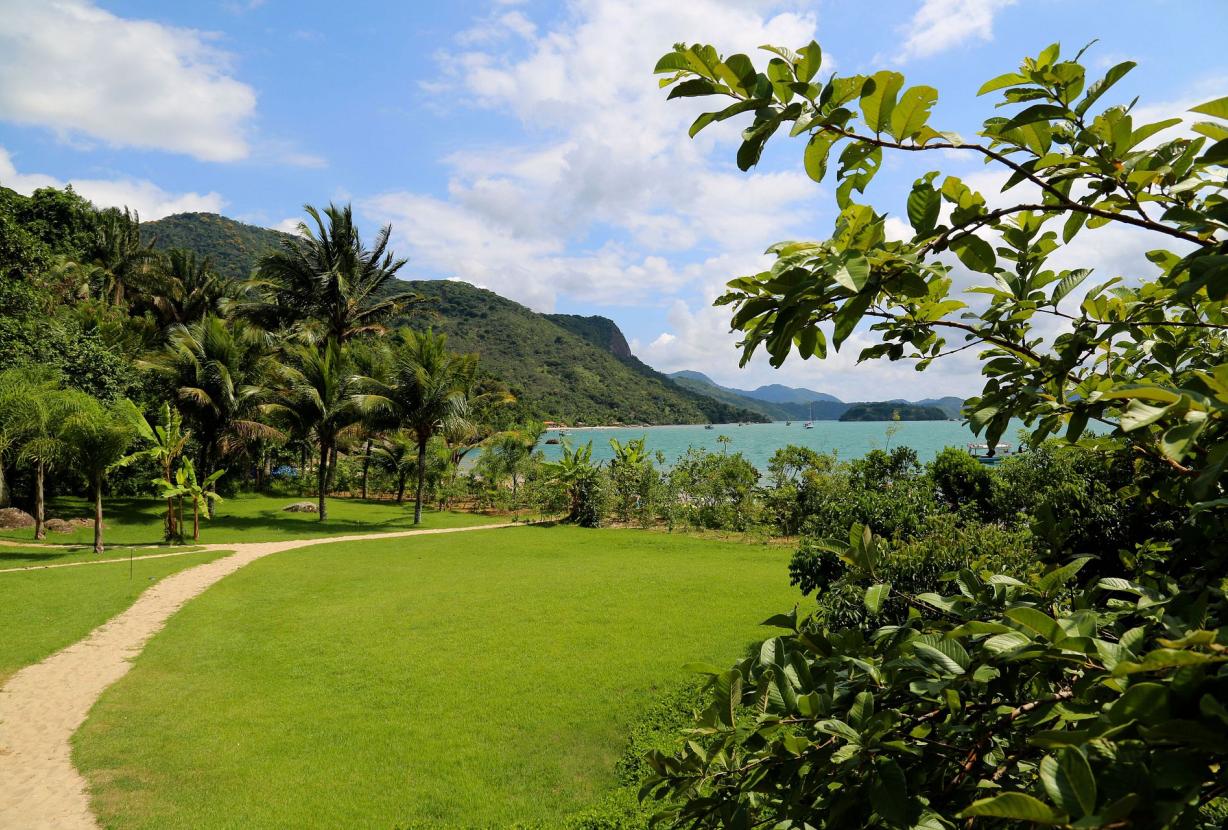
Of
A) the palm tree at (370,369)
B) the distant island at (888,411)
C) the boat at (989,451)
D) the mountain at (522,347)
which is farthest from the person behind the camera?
the distant island at (888,411)

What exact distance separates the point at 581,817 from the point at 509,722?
166cm

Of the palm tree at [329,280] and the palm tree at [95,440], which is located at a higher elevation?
the palm tree at [329,280]

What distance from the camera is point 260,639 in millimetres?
7730

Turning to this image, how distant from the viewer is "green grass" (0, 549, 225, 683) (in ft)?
23.1

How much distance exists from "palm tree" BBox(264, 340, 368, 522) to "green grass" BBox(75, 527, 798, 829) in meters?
7.49

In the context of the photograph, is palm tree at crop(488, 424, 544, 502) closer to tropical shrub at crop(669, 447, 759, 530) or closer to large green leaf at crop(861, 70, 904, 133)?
tropical shrub at crop(669, 447, 759, 530)

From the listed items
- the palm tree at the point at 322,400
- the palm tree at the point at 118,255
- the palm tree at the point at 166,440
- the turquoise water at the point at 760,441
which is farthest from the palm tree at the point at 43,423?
the palm tree at the point at 118,255

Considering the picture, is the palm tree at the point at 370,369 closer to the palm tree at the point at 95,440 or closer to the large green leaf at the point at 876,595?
the palm tree at the point at 95,440

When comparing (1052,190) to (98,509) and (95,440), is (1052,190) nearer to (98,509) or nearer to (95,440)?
(95,440)

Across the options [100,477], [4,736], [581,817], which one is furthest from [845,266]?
[100,477]

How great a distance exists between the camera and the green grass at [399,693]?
4.38 meters

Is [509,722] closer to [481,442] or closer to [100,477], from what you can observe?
[100,477]

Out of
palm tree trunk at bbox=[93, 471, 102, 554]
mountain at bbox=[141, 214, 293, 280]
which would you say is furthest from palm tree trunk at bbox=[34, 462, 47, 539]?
mountain at bbox=[141, 214, 293, 280]

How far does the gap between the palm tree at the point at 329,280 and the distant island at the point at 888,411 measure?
5229 inches
